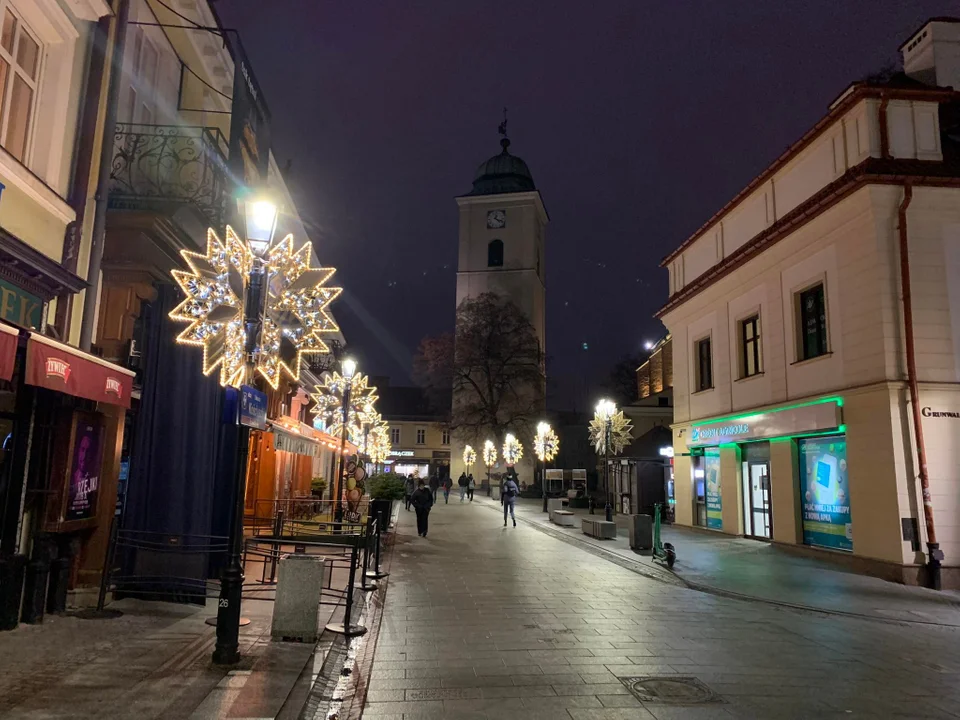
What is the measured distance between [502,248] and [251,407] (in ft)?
180

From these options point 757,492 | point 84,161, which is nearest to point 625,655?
point 84,161

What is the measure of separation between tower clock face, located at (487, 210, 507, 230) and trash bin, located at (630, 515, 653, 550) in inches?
1840

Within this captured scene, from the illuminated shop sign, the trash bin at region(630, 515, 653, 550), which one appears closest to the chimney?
the illuminated shop sign

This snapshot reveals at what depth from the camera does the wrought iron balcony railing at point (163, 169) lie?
363 inches

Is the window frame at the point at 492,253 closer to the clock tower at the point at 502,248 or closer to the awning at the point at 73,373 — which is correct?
the clock tower at the point at 502,248

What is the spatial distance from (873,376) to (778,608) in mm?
5945

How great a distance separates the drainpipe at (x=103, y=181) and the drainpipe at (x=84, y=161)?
20cm

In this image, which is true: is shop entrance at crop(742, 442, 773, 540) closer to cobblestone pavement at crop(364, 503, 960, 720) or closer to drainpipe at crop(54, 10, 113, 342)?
cobblestone pavement at crop(364, 503, 960, 720)

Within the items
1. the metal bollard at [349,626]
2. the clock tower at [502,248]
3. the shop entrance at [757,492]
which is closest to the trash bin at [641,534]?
the shop entrance at [757,492]

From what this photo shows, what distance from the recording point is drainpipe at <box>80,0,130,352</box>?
860 cm

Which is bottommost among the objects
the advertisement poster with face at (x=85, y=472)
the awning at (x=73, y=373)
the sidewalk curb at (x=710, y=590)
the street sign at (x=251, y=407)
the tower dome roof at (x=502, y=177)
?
the sidewalk curb at (x=710, y=590)

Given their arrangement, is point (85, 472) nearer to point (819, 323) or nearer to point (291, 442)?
point (291, 442)

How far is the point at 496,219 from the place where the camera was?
201 ft

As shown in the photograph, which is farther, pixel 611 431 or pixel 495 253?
Result: pixel 495 253
